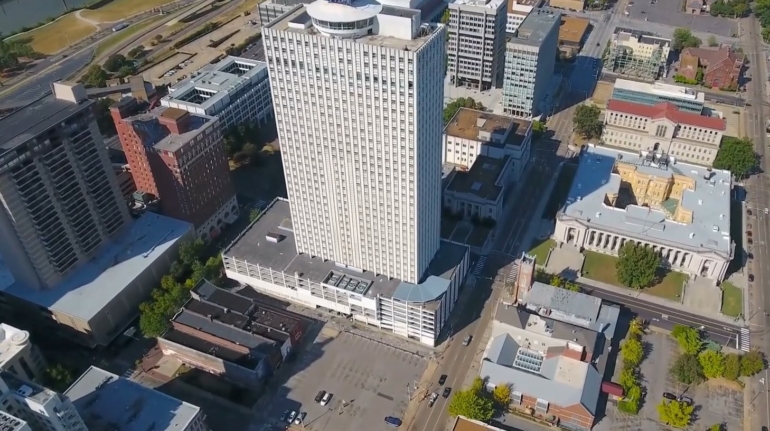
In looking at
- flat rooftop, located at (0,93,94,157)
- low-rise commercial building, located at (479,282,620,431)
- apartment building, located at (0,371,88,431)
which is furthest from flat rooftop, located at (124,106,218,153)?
low-rise commercial building, located at (479,282,620,431)

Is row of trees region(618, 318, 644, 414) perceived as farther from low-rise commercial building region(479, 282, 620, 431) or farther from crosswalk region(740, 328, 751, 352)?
crosswalk region(740, 328, 751, 352)

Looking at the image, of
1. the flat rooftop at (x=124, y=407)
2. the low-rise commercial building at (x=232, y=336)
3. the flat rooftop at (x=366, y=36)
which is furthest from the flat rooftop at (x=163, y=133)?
the flat rooftop at (x=124, y=407)

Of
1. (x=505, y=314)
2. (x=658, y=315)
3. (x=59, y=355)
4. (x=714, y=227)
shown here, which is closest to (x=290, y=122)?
(x=505, y=314)

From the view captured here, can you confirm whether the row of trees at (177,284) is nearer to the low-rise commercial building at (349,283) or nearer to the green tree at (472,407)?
the low-rise commercial building at (349,283)

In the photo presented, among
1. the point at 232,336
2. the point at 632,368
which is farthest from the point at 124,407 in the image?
the point at 632,368

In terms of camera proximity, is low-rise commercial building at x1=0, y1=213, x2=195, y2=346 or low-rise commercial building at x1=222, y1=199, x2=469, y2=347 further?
low-rise commercial building at x1=0, y1=213, x2=195, y2=346

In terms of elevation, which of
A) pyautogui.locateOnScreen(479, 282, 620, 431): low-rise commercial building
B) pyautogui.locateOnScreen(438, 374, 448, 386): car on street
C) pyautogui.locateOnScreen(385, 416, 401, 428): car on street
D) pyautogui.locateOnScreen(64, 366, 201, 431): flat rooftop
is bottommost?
pyautogui.locateOnScreen(385, 416, 401, 428): car on street
